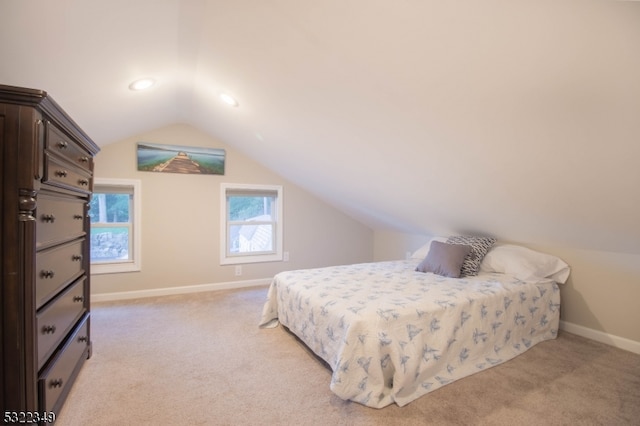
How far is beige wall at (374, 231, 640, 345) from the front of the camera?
2.40m

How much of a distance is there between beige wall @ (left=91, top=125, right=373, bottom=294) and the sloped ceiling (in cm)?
80

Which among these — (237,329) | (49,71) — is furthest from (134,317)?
(49,71)

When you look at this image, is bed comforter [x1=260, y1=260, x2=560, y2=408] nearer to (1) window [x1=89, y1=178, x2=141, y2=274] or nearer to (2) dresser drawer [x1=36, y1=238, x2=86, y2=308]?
(2) dresser drawer [x1=36, y1=238, x2=86, y2=308]

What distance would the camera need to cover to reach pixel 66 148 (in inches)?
58.8

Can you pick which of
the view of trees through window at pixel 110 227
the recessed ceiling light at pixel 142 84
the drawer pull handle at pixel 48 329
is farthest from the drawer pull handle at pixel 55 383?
the view of trees through window at pixel 110 227

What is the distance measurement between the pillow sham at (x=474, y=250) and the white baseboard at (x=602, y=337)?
37.1 inches

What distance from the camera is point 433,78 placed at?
152 centimetres

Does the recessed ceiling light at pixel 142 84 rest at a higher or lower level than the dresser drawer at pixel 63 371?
higher

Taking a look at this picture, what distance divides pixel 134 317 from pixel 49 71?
227 centimetres

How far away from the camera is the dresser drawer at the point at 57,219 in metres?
1.26

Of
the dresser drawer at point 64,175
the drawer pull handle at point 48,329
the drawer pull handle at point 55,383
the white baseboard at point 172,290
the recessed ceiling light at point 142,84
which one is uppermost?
the recessed ceiling light at point 142,84

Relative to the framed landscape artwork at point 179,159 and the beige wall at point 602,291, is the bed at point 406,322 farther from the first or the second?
the framed landscape artwork at point 179,159

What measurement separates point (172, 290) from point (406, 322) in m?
3.08

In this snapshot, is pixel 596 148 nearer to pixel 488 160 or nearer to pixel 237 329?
pixel 488 160
